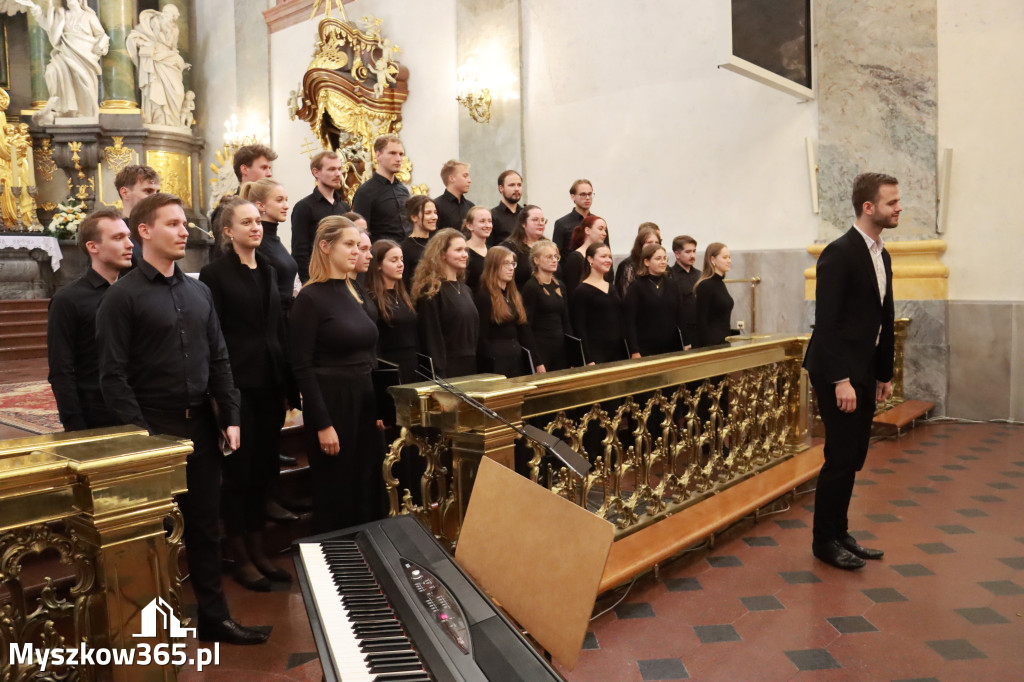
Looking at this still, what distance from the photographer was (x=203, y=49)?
15.1m

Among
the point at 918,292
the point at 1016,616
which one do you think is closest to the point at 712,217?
the point at 918,292

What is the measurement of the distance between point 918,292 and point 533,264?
441 centimetres

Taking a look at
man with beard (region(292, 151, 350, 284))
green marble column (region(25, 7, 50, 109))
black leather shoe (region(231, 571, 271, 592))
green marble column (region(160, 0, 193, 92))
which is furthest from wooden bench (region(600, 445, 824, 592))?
green marble column (region(160, 0, 193, 92))

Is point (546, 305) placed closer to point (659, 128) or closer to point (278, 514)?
point (278, 514)

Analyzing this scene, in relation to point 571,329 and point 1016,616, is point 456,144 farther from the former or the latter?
point 1016,616

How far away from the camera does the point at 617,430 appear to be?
14.5 feet

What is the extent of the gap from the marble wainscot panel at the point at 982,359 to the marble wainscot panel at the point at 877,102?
0.90 m

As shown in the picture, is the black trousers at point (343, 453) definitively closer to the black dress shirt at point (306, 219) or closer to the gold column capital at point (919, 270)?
the black dress shirt at point (306, 219)

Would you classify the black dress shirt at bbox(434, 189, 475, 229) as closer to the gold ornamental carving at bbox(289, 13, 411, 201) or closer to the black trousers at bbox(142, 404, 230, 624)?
the black trousers at bbox(142, 404, 230, 624)

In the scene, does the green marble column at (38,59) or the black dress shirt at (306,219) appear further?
the green marble column at (38,59)

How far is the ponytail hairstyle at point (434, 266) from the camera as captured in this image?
4160 millimetres

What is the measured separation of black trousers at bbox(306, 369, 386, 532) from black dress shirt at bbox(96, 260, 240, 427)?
1.72 ft

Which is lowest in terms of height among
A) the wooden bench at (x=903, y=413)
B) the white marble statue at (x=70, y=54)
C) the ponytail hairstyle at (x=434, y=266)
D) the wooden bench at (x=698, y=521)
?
the wooden bench at (x=698, y=521)

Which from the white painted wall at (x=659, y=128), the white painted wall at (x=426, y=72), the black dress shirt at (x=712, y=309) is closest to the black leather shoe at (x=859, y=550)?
the black dress shirt at (x=712, y=309)
